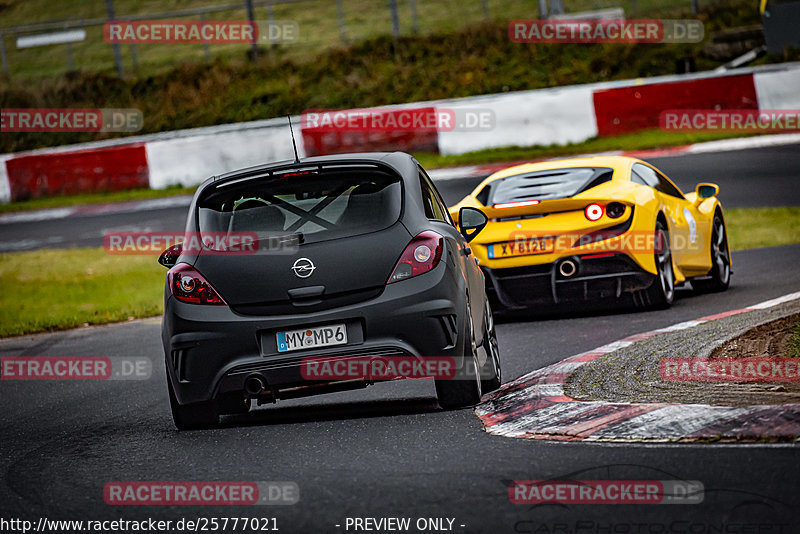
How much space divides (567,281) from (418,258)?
14.2 ft

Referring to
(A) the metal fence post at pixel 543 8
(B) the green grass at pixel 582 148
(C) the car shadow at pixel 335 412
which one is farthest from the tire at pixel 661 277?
(A) the metal fence post at pixel 543 8

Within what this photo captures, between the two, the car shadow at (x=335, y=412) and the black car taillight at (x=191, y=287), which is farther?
the car shadow at (x=335, y=412)

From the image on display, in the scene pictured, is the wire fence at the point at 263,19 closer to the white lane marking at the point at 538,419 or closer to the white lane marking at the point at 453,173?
the white lane marking at the point at 453,173

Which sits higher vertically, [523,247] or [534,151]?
[523,247]

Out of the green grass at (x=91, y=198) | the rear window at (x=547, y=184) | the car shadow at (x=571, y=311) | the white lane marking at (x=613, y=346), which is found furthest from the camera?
the green grass at (x=91, y=198)

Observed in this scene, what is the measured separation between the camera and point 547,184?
11383 millimetres

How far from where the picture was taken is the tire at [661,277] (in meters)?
11.0

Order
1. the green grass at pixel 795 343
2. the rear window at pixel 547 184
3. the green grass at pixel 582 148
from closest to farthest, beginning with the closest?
1. the green grass at pixel 795 343
2. the rear window at pixel 547 184
3. the green grass at pixel 582 148

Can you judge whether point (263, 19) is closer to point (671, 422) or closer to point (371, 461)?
point (371, 461)

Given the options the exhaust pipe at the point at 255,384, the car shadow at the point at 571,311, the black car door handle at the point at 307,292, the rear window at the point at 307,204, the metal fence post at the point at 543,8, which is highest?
the metal fence post at the point at 543,8

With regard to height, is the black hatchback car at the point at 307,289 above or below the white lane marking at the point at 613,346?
above

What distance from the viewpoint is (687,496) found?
472cm

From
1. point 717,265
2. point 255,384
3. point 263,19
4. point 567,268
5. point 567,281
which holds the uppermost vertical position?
point 263,19

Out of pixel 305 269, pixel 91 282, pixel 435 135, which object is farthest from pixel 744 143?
pixel 305 269
